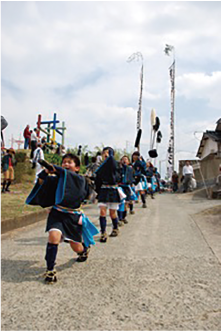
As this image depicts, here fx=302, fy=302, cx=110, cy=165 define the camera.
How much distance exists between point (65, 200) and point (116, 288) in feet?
3.95

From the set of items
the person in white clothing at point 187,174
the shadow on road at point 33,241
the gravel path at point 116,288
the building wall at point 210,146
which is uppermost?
the building wall at point 210,146

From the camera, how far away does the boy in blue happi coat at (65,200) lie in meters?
3.71

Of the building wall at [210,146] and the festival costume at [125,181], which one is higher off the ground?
the building wall at [210,146]

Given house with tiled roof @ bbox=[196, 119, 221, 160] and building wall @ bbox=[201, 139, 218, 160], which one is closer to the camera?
house with tiled roof @ bbox=[196, 119, 221, 160]

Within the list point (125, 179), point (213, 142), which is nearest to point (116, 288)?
point (125, 179)

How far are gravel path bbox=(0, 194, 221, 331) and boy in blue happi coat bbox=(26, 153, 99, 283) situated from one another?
0.45 meters

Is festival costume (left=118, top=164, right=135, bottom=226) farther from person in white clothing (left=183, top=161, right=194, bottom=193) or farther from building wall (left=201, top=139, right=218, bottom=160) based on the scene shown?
building wall (left=201, top=139, right=218, bottom=160)

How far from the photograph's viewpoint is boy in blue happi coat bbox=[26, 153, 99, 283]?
3709 millimetres

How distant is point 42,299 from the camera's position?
2.94 m

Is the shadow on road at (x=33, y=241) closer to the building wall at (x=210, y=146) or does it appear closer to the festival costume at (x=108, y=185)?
the festival costume at (x=108, y=185)

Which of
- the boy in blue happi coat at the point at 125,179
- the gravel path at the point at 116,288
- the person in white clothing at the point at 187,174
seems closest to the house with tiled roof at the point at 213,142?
the person in white clothing at the point at 187,174

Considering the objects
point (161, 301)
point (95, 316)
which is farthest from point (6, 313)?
point (161, 301)

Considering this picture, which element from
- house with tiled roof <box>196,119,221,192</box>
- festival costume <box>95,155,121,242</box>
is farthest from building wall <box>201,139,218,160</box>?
festival costume <box>95,155,121,242</box>

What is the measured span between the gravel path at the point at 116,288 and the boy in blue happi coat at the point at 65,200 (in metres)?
0.45
